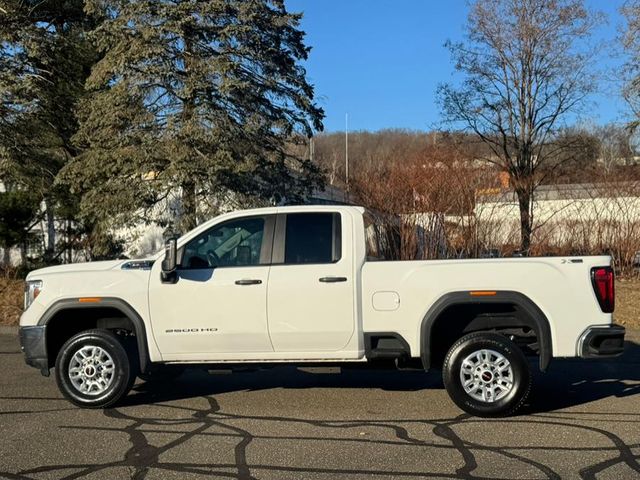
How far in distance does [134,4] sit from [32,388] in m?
9.26

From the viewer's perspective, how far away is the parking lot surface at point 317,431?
17.0 feet

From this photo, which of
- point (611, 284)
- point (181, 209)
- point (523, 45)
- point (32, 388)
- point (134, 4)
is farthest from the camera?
point (523, 45)

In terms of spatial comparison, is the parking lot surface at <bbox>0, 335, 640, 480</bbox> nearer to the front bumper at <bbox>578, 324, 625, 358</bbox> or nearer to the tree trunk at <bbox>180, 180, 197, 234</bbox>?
the front bumper at <bbox>578, 324, 625, 358</bbox>

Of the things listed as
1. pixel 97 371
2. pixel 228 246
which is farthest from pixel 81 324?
pixel 228 246

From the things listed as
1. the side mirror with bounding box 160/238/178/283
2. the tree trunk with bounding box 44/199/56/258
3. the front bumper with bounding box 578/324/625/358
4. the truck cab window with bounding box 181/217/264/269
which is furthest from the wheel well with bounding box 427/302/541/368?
the tree trunk with bounding box 44/199/56/258

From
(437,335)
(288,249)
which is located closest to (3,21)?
(288,249)

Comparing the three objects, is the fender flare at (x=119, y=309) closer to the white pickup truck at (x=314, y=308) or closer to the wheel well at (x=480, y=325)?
the white pickup truck at (x=314, y=308)

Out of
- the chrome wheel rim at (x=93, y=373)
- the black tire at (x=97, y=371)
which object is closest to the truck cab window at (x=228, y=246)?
the black tire at (x=97, y=371)

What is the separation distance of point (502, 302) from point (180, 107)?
10.5 meters

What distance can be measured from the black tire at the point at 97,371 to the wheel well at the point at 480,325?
10.2 ft

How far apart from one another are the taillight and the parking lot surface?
1.09 meters

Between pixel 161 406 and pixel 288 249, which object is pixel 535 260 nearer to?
pixel 288 249

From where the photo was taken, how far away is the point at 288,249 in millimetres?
7031

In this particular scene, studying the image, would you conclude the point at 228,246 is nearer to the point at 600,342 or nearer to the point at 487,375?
the point at 487,375
